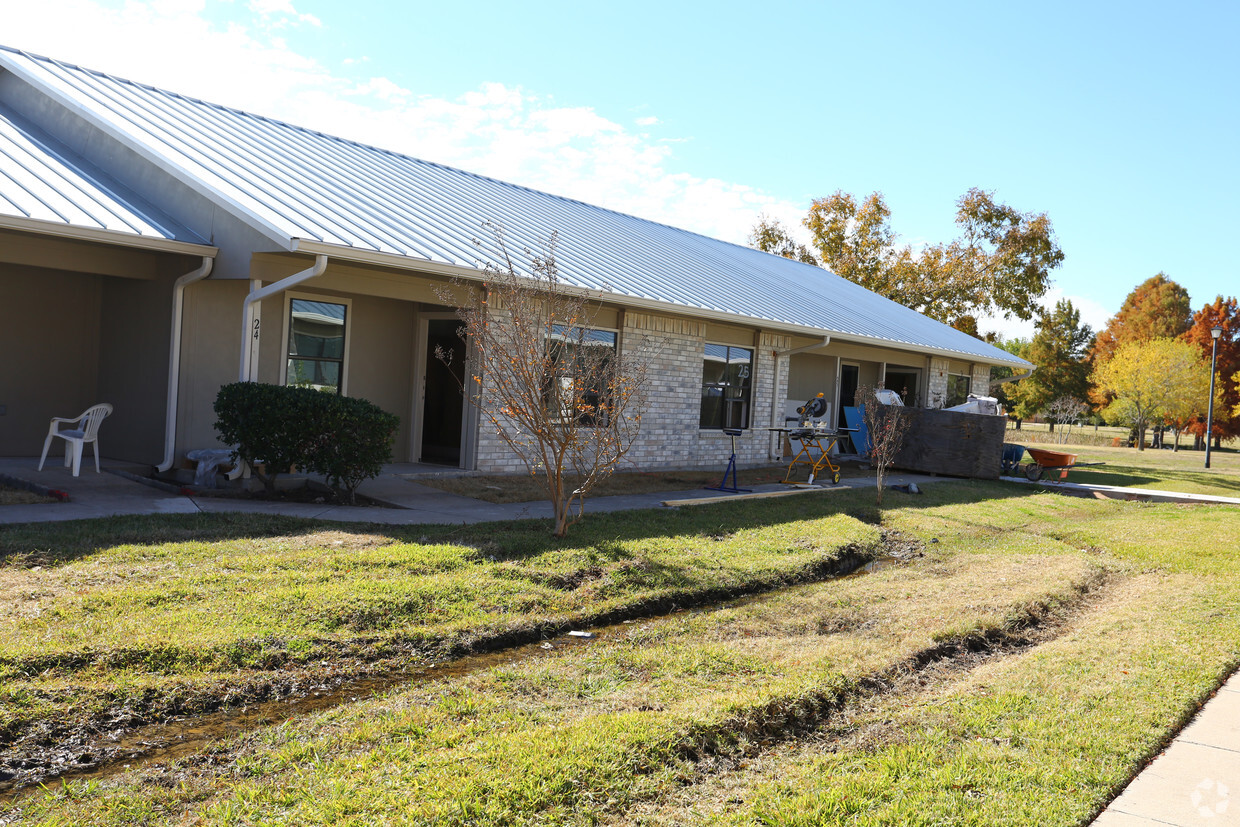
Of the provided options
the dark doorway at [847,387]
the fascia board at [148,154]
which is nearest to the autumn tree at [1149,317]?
the dark doorway at [847,387]

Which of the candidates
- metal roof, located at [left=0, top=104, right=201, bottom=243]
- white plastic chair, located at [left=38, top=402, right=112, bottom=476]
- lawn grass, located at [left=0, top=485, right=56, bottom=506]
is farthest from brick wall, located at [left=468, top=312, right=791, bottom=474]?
lawn grass, located at [left=0, top=485, right=56, bottom=506]

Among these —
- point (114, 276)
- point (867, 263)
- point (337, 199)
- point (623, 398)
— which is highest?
point (867, 263)

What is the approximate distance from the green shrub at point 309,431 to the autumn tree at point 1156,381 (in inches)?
1667

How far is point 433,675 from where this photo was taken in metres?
4.96

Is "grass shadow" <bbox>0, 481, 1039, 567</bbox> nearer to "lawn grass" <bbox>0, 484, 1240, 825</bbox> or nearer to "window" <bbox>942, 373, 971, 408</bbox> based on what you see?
"lawn grass" <bbox>0, 484, 1240, 825</bbox>

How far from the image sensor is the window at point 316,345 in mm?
11516

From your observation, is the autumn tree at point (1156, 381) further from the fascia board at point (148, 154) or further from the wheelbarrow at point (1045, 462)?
the fascia board at point (148, 154)

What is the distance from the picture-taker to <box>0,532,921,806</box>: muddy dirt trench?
3602 mm

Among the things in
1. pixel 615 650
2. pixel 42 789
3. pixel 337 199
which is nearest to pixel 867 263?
pixel 337 199

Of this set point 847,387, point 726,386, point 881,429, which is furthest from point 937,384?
point 726,386

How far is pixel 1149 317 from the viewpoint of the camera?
178ft

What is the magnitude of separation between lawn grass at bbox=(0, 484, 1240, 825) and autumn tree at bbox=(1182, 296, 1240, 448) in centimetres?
4721

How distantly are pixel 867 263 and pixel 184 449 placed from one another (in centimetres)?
3188

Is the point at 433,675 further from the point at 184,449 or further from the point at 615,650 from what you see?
the point at 184,449
